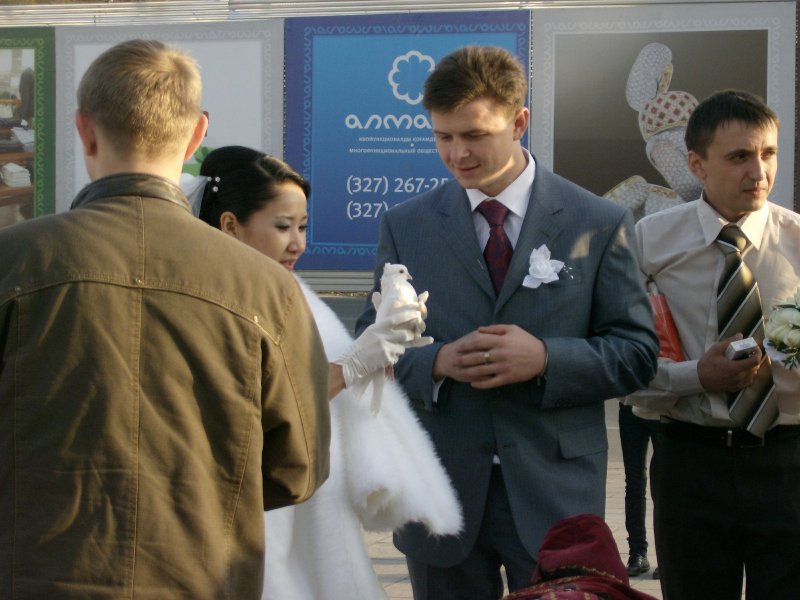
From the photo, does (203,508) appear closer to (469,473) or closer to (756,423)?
(469,473)

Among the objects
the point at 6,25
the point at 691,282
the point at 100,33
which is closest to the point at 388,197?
the point at 100,33

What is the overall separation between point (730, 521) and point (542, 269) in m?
1.03

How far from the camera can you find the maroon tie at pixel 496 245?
346 centimetres

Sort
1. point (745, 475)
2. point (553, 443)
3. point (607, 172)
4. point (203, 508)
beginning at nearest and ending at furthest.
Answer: point (203, 508), point (553, 443), point (745, 475), point (607, 172)

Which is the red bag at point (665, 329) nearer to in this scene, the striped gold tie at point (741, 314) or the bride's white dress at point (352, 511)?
the striped gold tie at point (741, 314)

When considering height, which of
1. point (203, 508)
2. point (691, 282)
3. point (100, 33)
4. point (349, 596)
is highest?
point (100, 33)

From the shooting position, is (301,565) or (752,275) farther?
(752,275)

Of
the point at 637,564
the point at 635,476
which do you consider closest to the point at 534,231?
the point at 635,476

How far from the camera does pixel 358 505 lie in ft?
10.1

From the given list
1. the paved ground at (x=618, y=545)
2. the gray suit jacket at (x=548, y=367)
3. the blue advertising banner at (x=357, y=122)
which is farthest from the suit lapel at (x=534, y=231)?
the blue advertising banner at (x=357, y=122)

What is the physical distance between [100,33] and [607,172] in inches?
161

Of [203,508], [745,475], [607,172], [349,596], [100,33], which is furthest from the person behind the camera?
[100,33]

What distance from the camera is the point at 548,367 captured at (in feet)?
10.6

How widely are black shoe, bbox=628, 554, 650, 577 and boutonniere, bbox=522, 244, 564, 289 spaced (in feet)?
11.5
